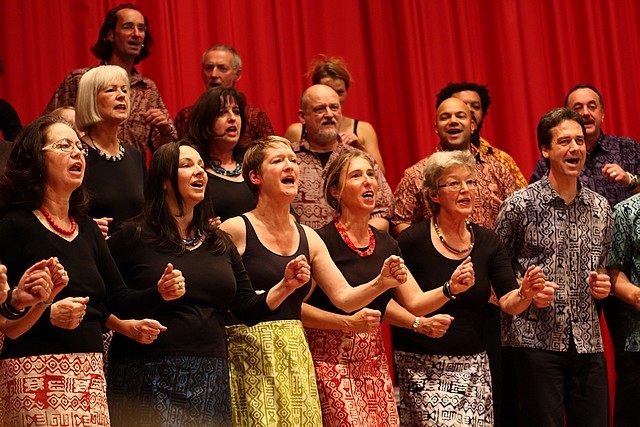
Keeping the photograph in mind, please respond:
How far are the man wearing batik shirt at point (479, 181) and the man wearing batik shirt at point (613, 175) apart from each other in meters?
0.20

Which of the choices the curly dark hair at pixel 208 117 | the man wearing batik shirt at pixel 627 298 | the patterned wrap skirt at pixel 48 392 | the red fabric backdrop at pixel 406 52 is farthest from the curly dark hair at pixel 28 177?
Result: the red fabric backdrop at pixel 406 52

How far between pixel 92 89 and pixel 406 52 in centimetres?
329

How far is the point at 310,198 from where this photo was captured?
4883 mm

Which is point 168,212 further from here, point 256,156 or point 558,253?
point 558,253

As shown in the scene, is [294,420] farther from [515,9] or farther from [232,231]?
[515,9]

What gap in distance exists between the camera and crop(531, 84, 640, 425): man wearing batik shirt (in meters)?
4.70

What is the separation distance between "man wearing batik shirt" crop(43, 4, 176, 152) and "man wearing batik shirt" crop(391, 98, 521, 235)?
4.04 feet

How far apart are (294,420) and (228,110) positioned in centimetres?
152

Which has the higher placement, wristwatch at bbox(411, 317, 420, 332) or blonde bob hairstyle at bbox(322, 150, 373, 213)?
blonde bob hairstyle at bbox(322, 150, 373, 213)

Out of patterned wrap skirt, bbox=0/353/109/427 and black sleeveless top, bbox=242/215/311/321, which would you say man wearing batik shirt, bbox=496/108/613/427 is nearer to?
black sleeveless top, bbox=242/215/311/321

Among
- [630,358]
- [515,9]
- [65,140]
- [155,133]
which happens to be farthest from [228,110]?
[515,9]

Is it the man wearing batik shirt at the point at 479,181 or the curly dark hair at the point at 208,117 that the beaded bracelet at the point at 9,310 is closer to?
the curly dark hair at the point at 208,117

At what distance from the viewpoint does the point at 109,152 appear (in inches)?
159

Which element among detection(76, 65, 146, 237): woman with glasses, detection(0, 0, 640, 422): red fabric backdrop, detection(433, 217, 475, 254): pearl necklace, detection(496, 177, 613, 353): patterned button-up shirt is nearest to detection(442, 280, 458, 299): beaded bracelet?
detection(433, 217, 475, 254): pearl necklace
